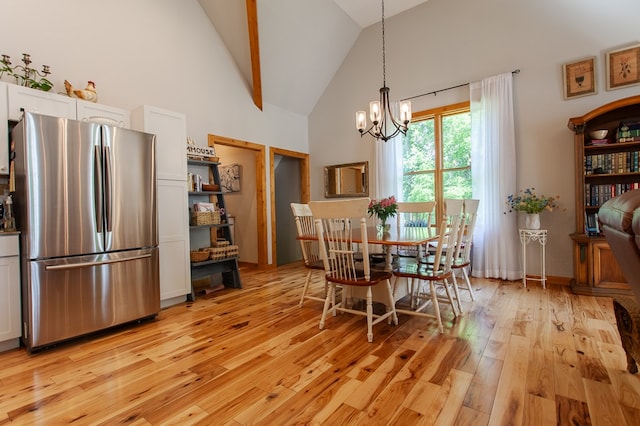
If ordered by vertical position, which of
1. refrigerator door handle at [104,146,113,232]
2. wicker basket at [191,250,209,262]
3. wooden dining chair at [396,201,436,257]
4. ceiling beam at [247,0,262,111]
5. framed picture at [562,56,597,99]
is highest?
ceiling beam at [247,0,262,111]

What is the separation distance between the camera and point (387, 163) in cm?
494

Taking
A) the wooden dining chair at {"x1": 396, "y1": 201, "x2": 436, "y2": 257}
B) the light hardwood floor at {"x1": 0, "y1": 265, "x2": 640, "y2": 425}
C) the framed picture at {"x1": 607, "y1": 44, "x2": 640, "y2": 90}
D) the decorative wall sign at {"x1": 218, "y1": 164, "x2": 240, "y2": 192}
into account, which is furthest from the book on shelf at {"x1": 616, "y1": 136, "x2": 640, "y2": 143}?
the decorative wall sign at {"x1": 218, "y1": 164, "x2": 240, "y2": 192}

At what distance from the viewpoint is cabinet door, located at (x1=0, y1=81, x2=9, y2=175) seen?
2395mm

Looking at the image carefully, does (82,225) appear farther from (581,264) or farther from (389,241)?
(581,264)

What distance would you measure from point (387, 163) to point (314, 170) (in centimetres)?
155

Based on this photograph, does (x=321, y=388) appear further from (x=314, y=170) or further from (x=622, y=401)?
(x=314, y=170)

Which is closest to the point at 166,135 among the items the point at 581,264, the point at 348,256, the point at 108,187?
the point at 108,187

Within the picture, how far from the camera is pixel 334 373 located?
1.86 metres

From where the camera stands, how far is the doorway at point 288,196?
6.05m

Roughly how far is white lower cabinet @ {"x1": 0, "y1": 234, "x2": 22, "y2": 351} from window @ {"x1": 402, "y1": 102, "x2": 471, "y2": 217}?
4.44 metres

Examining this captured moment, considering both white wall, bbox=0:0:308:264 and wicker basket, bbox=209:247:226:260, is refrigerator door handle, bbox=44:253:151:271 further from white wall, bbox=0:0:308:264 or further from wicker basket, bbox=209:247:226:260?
white wall, bbox=0:0:308:264

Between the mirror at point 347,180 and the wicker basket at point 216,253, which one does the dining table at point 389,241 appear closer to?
the wicker basket at point 216,253

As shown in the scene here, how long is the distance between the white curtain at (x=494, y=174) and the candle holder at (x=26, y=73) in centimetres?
468

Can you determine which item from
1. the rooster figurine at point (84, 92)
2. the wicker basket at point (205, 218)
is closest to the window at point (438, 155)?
the wicker basket at point (205, 218)
